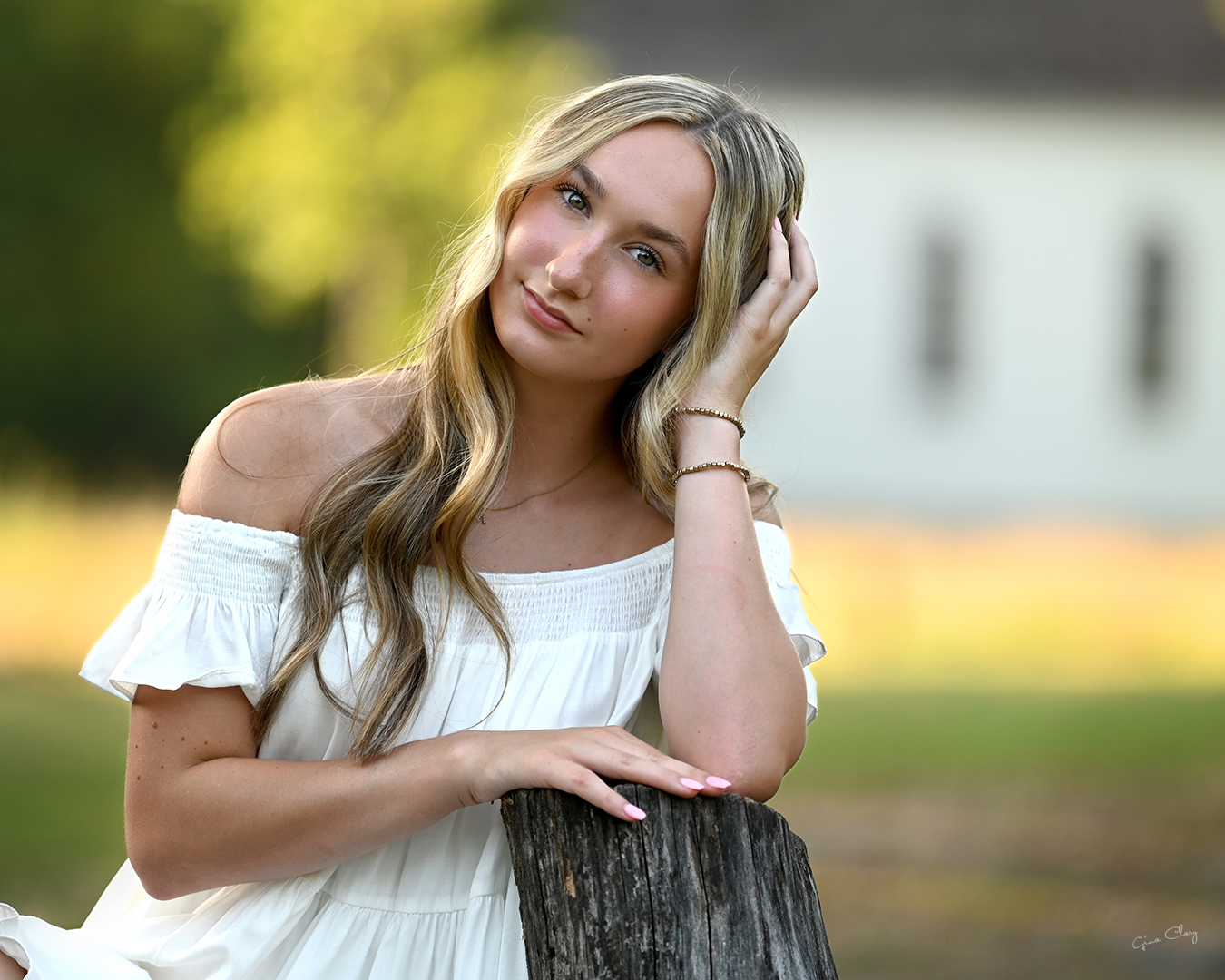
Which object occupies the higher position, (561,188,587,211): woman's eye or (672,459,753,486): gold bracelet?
(561,188,587,211): woman's eye

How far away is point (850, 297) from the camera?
18.7 meters

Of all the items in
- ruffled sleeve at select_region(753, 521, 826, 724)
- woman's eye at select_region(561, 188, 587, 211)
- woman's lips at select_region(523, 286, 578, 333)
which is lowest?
ruffled sleeve at select_region(753, 521, 826, 724)

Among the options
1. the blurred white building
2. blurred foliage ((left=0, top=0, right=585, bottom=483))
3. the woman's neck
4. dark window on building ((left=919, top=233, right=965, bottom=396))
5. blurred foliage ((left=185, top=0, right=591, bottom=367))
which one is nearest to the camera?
the woman's neck

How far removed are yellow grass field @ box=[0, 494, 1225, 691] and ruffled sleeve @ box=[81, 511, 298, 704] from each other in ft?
20.8

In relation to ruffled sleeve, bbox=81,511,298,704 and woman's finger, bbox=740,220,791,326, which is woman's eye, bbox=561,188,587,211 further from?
ruffled sleeve, bbox=81,511,298,704

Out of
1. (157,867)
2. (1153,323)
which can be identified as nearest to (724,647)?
(157,867)

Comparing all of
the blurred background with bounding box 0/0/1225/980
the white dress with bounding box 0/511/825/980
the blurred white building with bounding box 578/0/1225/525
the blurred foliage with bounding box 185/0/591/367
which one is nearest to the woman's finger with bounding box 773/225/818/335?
the white dress with bounding box 0/511/825/980

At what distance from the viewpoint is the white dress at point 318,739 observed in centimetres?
245

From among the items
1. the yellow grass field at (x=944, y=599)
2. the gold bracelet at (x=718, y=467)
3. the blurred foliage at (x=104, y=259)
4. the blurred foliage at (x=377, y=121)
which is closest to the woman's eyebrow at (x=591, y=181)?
the gold bracelet at (x=718, y=467)

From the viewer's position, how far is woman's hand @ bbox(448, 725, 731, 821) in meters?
2.11

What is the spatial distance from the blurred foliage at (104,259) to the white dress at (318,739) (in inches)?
555

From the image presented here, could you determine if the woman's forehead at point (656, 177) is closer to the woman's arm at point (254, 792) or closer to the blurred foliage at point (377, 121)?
the woman's arm at point (254, 792)

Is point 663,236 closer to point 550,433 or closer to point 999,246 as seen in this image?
point 550,433

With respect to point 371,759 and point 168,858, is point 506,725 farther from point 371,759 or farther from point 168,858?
point 168,858
